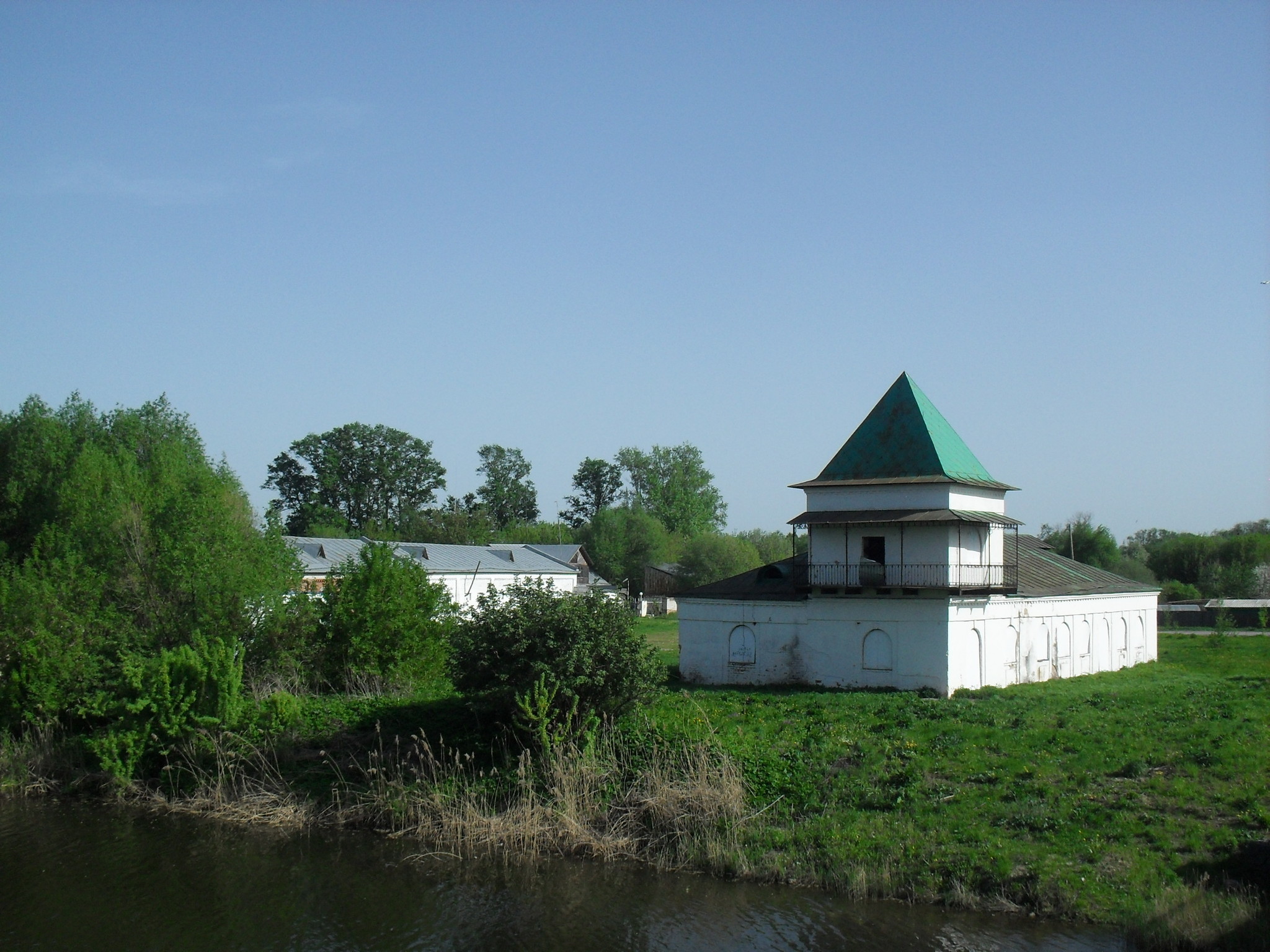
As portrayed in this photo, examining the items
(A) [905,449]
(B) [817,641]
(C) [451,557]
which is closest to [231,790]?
(B) [817,641]

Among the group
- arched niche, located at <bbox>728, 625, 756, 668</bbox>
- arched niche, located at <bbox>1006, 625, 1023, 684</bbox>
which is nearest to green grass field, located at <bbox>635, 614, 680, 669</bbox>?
arched niche, located at <bbox>728, 625, 756, 668</bbox>

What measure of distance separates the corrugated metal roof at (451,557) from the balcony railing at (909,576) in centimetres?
2850

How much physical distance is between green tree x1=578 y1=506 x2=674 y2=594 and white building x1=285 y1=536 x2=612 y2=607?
1192cm

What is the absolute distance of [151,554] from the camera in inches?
1289

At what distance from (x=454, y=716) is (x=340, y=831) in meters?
4.55

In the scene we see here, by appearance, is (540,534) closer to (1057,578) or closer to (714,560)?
(714,560)

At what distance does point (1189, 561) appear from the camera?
8088cm

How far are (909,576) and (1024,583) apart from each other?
616cm

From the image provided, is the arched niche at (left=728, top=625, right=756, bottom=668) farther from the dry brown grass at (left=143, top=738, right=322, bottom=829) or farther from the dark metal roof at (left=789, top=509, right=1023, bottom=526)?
the dry brown grass at (left=143, top=738, right=322, bottom=829)

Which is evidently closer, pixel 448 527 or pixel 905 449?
pixel 905 449

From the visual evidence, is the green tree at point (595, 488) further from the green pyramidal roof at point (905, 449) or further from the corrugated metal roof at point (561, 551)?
the green pyramidal roof at point (905, 449)

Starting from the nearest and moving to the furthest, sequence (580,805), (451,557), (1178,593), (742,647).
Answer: (580,805) < (742,647) < (451,557) < (1178,593)

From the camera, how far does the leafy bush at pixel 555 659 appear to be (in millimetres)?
22609

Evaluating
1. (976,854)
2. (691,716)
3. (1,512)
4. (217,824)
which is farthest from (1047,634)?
(1,512)
